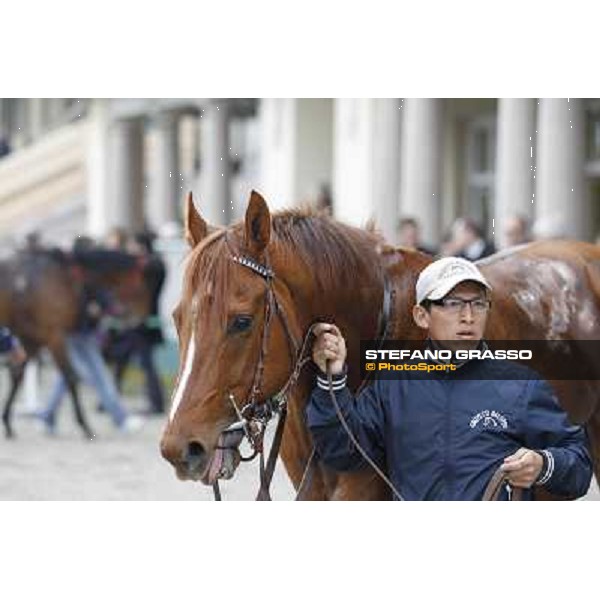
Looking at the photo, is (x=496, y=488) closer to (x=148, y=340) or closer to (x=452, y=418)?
(x=452, y=418)

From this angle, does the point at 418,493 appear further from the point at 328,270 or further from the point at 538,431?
the point at 328,270

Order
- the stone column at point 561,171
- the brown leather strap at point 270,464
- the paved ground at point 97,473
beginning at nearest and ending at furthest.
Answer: the brown leather strap at point 270,464, the paved ground at point 97,473, the stone column at point 561,171

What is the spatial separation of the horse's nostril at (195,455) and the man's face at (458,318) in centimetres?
67

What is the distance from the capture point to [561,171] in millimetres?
5691

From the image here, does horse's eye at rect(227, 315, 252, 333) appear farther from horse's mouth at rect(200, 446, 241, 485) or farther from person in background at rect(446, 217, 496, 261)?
person in background at rect(446, 217, 496, 261)

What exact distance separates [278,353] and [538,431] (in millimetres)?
679

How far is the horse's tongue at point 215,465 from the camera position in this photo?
143 inches

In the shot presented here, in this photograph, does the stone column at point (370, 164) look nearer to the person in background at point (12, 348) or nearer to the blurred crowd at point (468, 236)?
the blurred crowd at point (468, 236)

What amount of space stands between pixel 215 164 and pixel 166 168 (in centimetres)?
22

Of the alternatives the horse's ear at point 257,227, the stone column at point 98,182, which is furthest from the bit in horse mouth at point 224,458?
the stone column at point 98,182

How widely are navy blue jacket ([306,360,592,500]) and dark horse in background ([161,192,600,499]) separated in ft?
0.53

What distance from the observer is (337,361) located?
3.70 m

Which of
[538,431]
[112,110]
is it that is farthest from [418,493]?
[112,110]

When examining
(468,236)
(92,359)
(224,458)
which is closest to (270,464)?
(224,458)
